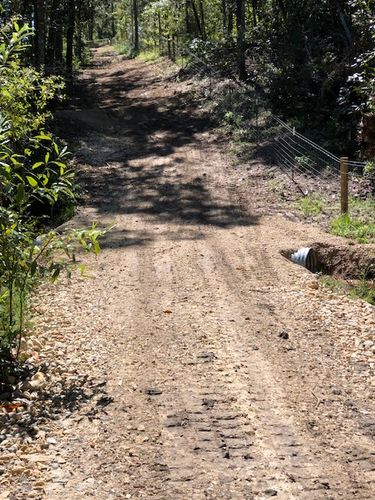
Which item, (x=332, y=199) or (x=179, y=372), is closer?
(x=179, y=372)

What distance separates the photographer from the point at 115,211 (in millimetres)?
12414

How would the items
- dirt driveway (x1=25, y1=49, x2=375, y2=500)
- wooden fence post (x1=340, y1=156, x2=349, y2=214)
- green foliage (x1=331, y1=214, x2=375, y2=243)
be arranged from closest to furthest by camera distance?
dirt driveway (x1=25, y1=49, x2=375, y2=500) → green foliage (x1=331, y1=214, x2=375, y2=243) → wooden fence post (x1=340, y1=156, x2=349, y2=214)

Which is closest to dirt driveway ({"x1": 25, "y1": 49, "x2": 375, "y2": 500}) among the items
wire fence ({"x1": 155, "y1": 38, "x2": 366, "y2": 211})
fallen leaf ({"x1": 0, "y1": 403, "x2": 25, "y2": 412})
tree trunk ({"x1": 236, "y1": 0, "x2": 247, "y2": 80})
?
fallen leaf ({"x1": 0, "y1": 403, "x2": 25, "y2": 412})

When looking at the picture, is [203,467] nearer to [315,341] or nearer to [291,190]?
[315,341]

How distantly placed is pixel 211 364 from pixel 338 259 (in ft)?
15.2

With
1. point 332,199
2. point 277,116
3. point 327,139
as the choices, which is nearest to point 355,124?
point 327,139

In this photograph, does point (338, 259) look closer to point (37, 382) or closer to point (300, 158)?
point (300, 158)

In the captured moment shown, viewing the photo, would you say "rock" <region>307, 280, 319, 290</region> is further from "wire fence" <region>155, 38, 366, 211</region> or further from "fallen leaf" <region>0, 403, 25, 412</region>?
"fallen leaf" <region>0, 403, 25, 412</region>

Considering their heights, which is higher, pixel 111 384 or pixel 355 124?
pixel 355 124

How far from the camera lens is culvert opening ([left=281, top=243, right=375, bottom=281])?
31.5ft

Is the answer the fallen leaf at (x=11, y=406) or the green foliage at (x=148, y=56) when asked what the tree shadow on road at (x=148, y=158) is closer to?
the fallen leaf at (x=11, y=406)

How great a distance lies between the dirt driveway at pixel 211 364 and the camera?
425 cm

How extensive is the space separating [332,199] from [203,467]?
9178 millimetres

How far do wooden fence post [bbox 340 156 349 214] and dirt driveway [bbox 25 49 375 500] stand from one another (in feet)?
3.33
